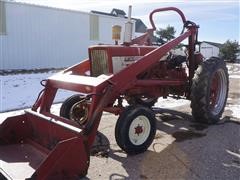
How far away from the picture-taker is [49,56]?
15688mm

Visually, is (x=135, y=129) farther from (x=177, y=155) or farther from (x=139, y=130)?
(x=177, y=155)

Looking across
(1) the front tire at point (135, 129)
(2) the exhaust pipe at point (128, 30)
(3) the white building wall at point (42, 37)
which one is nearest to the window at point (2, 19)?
(3) the white building wall at point (42, 37)

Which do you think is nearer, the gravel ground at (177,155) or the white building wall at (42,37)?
the gravel ground at (177,155)

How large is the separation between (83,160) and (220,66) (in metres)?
3.38

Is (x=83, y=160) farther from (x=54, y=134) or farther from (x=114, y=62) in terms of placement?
(x=114, y=62)

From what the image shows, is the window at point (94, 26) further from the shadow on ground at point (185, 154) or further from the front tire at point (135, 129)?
the front tire at point (135, 129)

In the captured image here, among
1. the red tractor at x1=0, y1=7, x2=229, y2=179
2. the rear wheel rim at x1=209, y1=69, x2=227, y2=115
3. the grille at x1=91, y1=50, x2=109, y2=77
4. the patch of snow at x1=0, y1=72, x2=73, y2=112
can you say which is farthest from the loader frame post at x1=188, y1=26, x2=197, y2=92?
the patch of snow at x1=0, y1=72, x2=73, y2=112

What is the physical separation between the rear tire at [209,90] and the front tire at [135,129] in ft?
4.25

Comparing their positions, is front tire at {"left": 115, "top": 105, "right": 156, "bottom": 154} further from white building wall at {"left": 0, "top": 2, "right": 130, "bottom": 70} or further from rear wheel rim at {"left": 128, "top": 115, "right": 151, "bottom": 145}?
white building wall at {"left": 0, "top": 2, "right": 130, "bottom": 70}

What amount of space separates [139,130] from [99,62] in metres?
1.22

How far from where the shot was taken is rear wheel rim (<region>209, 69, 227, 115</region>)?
564 centimetres

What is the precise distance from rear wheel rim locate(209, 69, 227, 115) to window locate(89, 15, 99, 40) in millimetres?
12910

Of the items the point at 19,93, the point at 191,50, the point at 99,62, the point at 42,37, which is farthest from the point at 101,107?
the point at 42,37

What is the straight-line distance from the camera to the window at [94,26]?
17.8 meters
